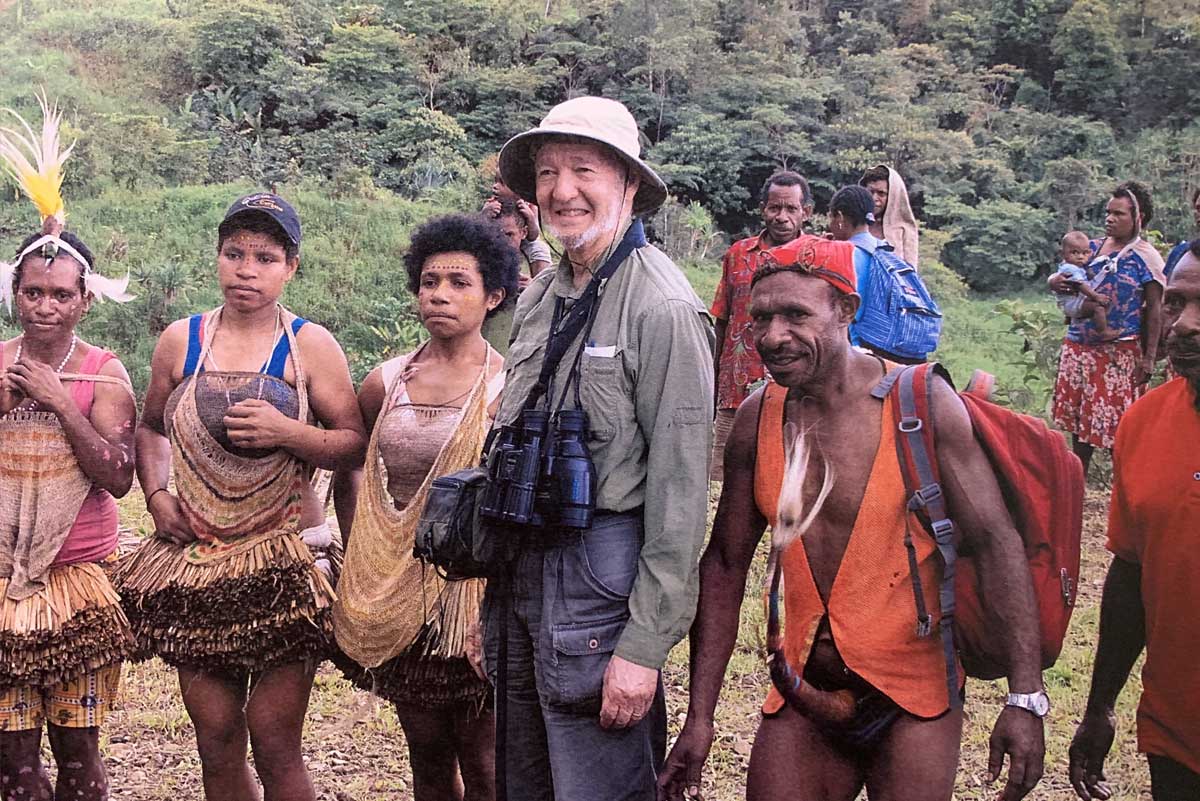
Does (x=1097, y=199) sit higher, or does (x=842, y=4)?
(x=842, y=4)

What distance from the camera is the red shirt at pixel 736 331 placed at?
239 inches

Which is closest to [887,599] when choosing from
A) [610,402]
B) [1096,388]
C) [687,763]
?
[687,763]

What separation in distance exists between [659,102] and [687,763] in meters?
20.4

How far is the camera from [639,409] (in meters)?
2.33

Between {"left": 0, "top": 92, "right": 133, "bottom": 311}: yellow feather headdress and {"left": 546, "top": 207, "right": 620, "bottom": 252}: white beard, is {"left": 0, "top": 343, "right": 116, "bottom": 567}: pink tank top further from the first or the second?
{"left": 546, "top": 207, "right": 620, "bottom": 252}: white beard

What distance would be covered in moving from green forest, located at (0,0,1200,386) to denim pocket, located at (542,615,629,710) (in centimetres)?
1406

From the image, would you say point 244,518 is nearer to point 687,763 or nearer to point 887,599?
point 687,763

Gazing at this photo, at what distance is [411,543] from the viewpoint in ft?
9.72

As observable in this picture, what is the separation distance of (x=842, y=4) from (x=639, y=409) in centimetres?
2591

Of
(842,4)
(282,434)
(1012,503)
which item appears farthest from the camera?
(842,4)

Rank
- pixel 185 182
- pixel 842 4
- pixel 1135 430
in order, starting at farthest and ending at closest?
pixel 842 4 < pixel 185 182 < pixel 1135 430

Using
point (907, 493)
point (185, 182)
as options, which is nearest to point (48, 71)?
point (185, 182)

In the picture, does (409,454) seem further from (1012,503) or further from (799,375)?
(1012,503)

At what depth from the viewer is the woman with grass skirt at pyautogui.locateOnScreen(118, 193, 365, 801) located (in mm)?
2941
